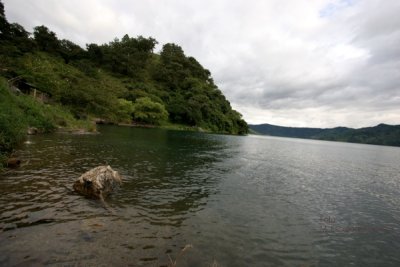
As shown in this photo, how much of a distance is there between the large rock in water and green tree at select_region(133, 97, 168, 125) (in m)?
93.1

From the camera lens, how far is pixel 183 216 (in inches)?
511

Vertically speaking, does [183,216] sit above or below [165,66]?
below

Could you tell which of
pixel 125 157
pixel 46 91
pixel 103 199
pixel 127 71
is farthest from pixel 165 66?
pixel 103 199

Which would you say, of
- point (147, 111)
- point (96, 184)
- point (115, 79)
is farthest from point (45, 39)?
point (96, 184)

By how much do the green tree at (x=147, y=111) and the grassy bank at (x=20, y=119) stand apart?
2005 inches

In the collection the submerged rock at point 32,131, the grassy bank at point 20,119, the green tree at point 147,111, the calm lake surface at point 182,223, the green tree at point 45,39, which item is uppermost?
A: the green tree at point 45,39

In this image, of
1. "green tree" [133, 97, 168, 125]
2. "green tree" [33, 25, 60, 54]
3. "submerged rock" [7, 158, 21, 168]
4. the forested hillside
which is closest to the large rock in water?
"submerged rock" [7, 158, 21, 168]

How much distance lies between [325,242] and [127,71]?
536 feet

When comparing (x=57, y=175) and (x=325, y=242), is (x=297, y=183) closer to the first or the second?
(x=325, y=242)

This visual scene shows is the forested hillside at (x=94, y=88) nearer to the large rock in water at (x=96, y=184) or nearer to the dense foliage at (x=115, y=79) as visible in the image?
the dense foliage at (x=115, y=79)

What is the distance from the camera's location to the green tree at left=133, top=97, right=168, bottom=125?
106206 mm

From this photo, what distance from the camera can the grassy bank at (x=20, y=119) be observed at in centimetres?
2145

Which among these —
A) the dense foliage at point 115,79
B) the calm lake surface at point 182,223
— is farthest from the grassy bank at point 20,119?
the dense foliage at point 115,79

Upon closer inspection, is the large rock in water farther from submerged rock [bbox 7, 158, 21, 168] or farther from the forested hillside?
the forested hillside
